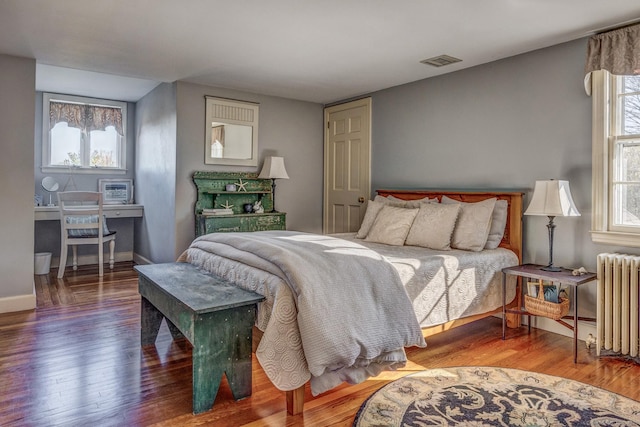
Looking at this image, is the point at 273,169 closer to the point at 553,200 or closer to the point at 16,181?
the point at 16,181

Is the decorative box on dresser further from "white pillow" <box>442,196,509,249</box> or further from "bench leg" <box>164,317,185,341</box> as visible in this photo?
"white pillow" <box>442,196,509,249</box>

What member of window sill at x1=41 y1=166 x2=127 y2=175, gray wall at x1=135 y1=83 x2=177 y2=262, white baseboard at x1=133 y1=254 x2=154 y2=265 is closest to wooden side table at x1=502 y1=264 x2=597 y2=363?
gray wall at x1=135 y1=83 x2=177 y2=262

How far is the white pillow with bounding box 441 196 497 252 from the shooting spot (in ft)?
10.8

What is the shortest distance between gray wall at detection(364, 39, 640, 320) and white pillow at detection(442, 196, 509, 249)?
20 centimetres

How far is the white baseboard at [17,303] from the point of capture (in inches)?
145

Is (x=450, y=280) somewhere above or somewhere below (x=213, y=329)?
above

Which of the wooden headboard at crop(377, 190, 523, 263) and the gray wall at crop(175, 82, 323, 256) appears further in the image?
the gray wall at crop(175, 82, 323, 256)

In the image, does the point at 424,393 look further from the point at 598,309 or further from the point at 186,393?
the point at 598,309

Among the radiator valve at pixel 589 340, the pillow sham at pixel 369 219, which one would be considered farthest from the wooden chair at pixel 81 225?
the radiator valve at pixel 589 340

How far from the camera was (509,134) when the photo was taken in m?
3.60

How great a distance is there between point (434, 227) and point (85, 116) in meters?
5.30

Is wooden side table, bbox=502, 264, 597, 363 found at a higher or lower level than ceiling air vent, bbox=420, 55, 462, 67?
lower

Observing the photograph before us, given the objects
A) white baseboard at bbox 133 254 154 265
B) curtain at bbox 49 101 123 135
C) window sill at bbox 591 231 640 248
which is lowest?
white baseboard at bbox 133 254 154 265

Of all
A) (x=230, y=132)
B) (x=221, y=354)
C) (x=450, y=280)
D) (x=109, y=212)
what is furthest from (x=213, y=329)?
(x=109, y=212)
